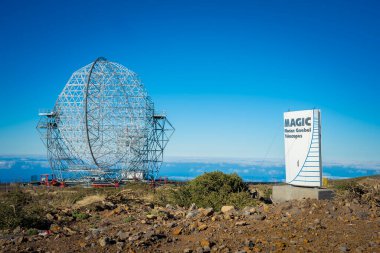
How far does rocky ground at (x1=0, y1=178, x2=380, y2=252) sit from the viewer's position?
7.93 metres

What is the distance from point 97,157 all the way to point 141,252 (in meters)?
30.1

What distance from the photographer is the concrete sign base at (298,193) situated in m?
14.3

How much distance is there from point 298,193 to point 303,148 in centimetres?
175

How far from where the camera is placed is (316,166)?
1496cm

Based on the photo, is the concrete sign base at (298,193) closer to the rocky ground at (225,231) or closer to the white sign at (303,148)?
the white sign at (303,148)

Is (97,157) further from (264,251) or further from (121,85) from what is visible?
(264,251)

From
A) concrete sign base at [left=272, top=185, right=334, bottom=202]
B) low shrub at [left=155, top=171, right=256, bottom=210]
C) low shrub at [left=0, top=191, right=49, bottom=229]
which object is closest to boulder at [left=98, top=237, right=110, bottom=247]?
low shrub at [left=0, top=191, right=49, bottom=229]

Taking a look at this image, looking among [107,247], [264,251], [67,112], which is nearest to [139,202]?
[107,247]

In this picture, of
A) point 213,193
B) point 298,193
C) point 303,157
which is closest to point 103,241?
point 213,193

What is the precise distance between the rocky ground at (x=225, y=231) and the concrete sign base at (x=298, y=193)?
152 cm

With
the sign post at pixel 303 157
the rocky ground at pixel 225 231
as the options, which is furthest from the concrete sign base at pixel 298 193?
the rocky ground at pixel 225 231

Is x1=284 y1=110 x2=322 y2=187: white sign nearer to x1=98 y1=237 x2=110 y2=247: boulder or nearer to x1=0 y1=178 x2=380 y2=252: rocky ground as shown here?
x1=0 y1=178 x2=380 y2=252: rocky ground

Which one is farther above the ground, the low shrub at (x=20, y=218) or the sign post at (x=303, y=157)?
the sign post at (x=303, y=157)

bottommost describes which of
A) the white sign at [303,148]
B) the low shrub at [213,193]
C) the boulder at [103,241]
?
the boulder at [103,241]
